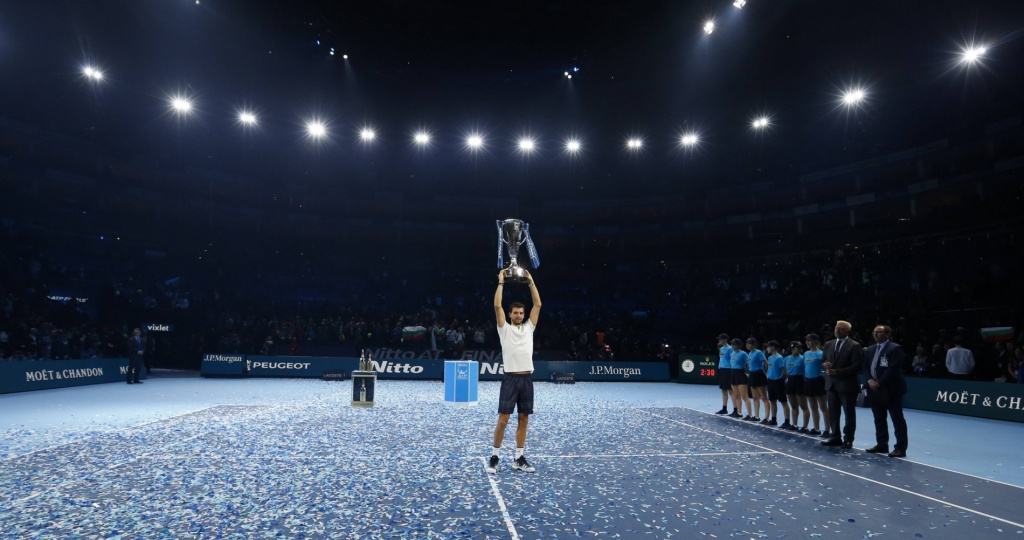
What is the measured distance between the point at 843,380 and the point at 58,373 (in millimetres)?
23419

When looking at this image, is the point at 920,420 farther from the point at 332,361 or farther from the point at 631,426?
the point at 332,361

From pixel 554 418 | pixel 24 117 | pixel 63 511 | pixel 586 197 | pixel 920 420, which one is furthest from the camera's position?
pixel 586 197

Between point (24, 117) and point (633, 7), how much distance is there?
33992mm

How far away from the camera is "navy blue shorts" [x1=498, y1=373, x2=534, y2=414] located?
700cm

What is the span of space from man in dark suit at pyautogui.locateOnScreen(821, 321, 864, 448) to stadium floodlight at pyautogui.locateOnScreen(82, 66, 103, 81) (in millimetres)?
32663

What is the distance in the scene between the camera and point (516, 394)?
706 centimetres

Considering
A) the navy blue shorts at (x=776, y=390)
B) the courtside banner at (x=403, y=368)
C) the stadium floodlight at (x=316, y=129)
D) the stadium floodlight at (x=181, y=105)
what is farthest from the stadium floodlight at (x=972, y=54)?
the stadium floodlight at (x=181, y=105)

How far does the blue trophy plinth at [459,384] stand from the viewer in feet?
54.4

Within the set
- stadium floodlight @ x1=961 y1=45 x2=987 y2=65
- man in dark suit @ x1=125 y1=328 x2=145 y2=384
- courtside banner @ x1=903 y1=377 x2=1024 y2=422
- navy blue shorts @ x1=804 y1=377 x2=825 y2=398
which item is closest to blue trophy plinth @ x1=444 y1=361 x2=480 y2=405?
navy blue shorts @ x1=804 y1=377 x2=825 y2=398

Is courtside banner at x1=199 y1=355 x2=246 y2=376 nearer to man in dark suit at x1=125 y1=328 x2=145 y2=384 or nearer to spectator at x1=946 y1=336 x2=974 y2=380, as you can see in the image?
man in dark suit at x1=125 y1=328 x2=145 y2=384

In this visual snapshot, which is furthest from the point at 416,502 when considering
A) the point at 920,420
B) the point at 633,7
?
the point at 633,7

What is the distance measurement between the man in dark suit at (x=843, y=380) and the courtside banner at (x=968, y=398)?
27.9 feet

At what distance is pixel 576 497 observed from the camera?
588cm

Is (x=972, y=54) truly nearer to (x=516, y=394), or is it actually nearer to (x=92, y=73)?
(x=516, y=394)
